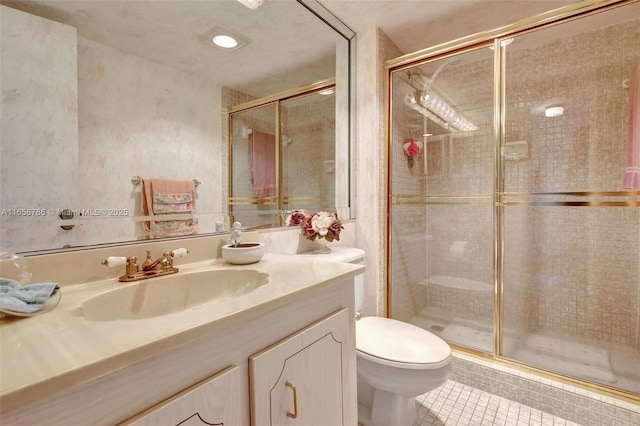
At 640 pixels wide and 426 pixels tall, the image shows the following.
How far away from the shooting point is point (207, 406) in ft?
1.82

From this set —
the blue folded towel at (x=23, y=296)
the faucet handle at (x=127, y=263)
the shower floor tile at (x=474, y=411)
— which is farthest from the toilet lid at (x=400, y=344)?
the blue folded towel at (x=23, y=296)

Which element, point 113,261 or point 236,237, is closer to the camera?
point 113,261

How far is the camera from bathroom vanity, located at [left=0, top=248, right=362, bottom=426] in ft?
1.32

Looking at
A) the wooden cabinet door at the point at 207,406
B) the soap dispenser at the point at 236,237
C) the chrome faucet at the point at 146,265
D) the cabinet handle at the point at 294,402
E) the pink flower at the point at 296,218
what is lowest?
the cabinet handle at the point at 294,402

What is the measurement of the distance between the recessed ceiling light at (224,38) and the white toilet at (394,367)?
1.07m

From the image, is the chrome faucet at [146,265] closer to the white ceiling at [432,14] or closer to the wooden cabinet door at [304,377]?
the wooden cabinet door at [304,377]

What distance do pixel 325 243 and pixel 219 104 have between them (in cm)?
91

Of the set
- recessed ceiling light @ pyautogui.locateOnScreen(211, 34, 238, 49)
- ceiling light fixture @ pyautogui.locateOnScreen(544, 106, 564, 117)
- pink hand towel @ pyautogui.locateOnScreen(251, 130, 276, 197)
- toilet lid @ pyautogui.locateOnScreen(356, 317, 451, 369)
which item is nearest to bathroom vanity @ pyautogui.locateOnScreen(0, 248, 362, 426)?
toilet lid @ pyautogui.locateOnScreen(356, 317, 451, 369)

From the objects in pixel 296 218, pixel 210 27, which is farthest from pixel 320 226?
pixel 210 27

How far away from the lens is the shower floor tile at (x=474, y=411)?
1.46 m

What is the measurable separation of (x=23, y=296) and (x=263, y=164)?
1004mm

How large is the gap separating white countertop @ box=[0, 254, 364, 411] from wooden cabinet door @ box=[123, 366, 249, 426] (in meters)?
0.11

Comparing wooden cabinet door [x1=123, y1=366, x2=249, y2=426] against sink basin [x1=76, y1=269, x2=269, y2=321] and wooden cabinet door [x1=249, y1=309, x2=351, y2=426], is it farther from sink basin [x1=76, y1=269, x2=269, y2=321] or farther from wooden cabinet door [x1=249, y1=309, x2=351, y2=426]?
sink basin [x1=76, y1=269, x2=269, y2=321]

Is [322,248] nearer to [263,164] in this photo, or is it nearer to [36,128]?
[263,164]
